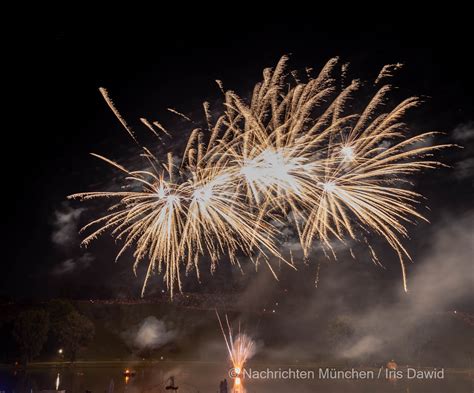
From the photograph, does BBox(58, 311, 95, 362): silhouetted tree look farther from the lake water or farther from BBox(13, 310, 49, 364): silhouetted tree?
the lake water

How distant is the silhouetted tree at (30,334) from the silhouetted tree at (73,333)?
8.32 meters

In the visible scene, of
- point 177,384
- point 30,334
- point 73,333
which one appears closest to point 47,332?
point 30,334

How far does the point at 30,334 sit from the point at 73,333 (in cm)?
1162

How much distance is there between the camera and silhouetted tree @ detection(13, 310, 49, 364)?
8531cm

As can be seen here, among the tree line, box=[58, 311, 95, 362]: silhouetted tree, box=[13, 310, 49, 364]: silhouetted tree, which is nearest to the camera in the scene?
box=[13, 310, 49, 364]: silhouetted tree

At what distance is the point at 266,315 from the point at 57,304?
82.4 meters

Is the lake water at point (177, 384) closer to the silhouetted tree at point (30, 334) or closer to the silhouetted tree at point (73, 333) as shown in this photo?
the silhouetted tree at point (73, 333)

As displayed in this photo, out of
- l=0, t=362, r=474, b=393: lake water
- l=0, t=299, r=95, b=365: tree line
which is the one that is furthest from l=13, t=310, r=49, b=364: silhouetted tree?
l=0, t=362, r=474, b=393: lake water

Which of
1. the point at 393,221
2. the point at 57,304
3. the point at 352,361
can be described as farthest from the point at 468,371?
the point at 393,221

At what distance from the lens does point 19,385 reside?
2466 centimetres

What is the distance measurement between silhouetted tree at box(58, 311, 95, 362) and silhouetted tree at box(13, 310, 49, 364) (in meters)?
8.32

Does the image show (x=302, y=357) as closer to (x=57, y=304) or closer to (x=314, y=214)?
(x=57, y=304)

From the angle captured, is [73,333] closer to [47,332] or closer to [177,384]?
[47,332]

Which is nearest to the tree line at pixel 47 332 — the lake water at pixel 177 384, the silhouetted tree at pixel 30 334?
the silhouetted tree at pixel 30 334
